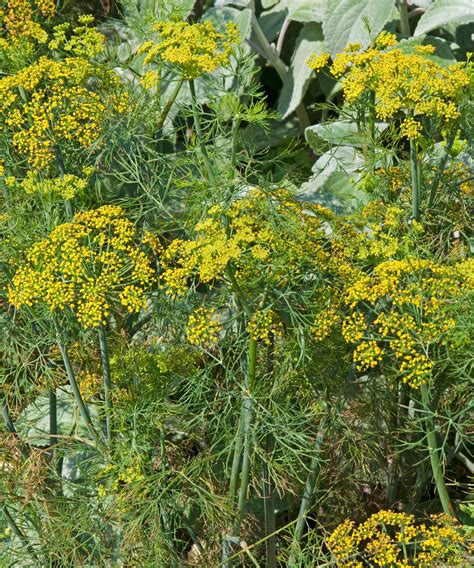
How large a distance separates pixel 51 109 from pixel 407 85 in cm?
100

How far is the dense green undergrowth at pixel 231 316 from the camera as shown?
217 cm

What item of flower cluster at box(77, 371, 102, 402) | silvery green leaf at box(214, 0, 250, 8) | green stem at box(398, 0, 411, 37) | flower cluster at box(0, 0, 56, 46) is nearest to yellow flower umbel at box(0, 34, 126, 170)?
flower cluster at box(0, 0, 56, 46)

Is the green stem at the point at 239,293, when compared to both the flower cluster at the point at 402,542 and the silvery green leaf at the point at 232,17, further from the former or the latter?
the silvery green leaf at the point at 232,17

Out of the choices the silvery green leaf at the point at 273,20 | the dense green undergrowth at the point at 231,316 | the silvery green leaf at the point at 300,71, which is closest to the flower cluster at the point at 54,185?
the dense green undergrowth at the point at 231,316

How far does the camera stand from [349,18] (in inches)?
153

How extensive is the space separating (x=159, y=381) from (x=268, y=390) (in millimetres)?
336

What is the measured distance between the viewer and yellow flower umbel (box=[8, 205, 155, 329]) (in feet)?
7.15

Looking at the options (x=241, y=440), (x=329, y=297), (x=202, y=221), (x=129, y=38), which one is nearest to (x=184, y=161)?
(x=202, y=221)

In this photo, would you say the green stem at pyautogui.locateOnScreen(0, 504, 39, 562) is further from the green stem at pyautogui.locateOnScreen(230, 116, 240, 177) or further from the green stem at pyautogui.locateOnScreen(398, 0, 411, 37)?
the green stem at pyautogui.locateOnScreen(398, 0, 411, 37)

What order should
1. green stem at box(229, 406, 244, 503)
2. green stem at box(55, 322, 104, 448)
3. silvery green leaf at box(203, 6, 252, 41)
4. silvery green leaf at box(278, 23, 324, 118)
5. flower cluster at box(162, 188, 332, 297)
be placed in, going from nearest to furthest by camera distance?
flower cluster at box(162, 188, 332, 297) → green stem at box(229, 406, 244, 503) → green stem at box(55, 322, 104, 448) → silvery green leaf at box(203, 6, 252, 41) → silvery green leaf at box(278, 23, 324, 118)

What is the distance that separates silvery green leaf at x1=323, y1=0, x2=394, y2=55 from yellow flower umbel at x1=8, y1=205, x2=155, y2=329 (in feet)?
6.43

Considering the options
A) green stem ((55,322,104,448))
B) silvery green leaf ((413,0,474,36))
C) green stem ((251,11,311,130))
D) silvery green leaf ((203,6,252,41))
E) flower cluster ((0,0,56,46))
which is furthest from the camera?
green stem ((251,11,311,130))

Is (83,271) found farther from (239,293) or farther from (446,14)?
(446,14)

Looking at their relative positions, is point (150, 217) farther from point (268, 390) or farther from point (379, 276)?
point (379, 276)
